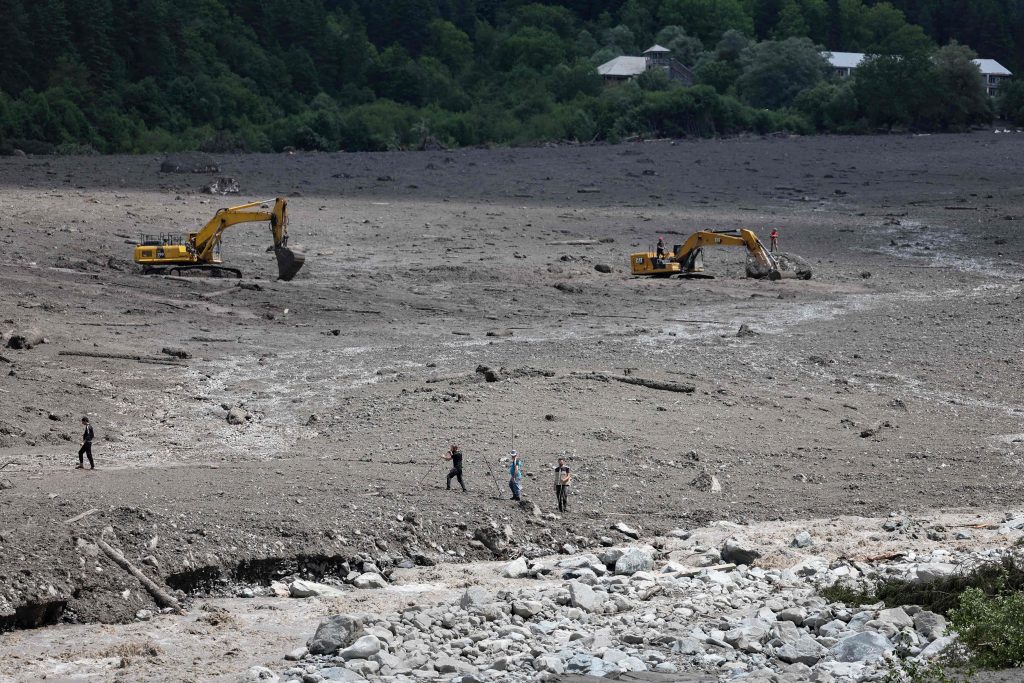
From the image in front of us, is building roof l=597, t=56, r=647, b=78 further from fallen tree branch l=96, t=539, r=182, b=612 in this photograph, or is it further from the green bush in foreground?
the green bush in foreground

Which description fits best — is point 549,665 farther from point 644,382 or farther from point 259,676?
point 644,382

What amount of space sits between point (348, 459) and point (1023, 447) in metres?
10.2

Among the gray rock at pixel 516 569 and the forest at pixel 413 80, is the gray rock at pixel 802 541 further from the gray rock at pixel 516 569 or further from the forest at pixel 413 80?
the forest at pixel 413 80

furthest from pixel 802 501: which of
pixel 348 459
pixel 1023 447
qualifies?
pixel 348 459

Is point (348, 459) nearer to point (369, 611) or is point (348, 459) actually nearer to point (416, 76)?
point (369, 611)

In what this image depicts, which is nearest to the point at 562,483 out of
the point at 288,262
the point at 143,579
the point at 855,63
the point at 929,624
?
the point at 143,579

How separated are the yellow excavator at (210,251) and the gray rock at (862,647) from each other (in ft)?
74.3

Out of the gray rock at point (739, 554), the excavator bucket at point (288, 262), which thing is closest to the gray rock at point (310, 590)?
the gray rock at point (739, 554)

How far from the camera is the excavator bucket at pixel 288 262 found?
33969 millimetres

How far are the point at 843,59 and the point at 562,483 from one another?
336 feet

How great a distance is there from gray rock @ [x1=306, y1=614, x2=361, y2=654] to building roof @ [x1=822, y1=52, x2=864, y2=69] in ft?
334

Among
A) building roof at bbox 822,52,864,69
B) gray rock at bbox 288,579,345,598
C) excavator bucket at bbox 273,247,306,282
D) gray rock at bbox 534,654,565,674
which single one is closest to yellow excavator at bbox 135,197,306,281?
excavator bucket at bbox 273,247,306,282

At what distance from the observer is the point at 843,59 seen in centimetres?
11431

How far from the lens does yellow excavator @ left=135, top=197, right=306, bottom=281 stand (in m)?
33.8
